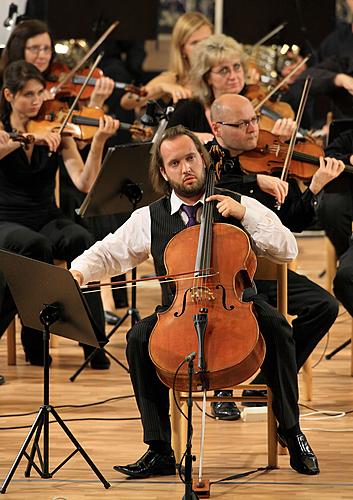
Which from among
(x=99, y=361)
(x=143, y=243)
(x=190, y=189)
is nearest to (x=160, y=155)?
(x=190, y=189)

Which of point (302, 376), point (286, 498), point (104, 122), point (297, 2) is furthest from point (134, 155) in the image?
point (297, 2)

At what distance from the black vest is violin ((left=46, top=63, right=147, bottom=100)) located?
1.71 meters

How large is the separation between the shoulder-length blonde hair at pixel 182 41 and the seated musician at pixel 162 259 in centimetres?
184

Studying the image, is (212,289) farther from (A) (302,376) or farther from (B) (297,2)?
(B) (297,2)

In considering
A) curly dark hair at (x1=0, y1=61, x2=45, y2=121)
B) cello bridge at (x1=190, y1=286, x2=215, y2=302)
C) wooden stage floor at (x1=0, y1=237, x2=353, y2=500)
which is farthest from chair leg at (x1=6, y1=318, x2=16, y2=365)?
cello bridge at (x1=190, y1=286, x2=215, y2=302)

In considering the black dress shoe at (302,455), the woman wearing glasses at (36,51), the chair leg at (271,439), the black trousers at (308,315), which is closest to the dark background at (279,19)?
the woman wearing glasses at (36,51)

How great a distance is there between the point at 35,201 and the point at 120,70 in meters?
2.12

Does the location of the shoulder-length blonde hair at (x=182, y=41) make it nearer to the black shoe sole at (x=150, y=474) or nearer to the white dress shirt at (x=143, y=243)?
the white dress shirt at (x=143, y=243)

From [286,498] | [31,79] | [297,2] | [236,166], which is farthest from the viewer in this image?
[297,2]

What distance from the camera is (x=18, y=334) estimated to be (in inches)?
201

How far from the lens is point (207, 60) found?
15.1 feet

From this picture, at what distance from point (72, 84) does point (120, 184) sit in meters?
1.14

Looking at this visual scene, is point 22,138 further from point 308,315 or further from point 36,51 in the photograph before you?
point 308,315

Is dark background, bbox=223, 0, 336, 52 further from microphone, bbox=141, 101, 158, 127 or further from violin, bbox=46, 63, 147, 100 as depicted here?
microphone, bbox=141, 101, 158, 127
